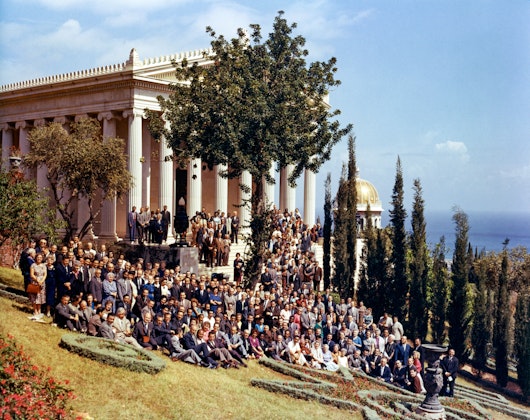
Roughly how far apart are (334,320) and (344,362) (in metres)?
2.34

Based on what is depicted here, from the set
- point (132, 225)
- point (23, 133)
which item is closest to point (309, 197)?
point (132, 225)

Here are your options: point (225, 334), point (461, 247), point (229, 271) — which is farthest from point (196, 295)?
point (461, 247)

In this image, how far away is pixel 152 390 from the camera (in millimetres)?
17875

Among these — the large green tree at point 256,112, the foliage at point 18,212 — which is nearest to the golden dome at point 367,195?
the large green tree at point 256,112

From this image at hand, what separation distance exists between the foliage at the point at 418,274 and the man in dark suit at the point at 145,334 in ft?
71.9

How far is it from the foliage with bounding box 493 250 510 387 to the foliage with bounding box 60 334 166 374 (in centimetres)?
2861

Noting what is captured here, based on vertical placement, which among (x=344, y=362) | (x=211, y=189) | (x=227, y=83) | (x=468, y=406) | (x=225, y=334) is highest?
(x=227, y=83)

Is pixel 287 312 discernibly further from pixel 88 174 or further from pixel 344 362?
pixel 88 174

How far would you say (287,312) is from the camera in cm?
2584

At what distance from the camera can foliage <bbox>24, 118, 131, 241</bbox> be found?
32.9 metres

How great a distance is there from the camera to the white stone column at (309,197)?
166 ft

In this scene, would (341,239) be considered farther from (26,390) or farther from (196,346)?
(26,390)

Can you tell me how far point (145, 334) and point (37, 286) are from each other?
3.65m

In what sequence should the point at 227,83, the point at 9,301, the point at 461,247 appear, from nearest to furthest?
the point at 9,301 < the point at 227,83 < the point at 461,247
